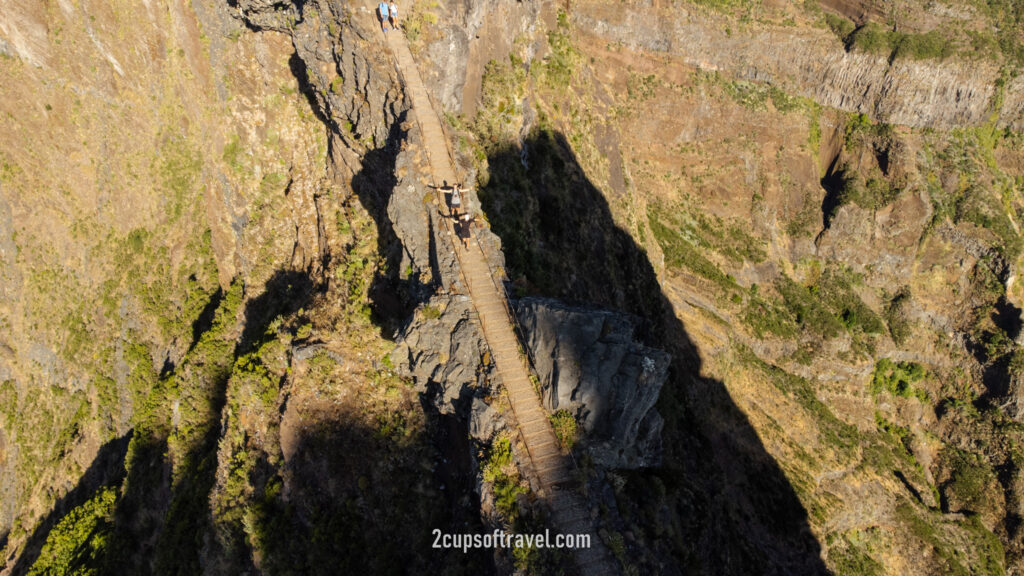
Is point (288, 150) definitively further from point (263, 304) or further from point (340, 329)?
point (340, 329)

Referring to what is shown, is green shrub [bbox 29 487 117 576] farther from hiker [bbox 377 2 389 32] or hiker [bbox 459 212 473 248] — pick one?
hiker [bbox 377 2 389 32]

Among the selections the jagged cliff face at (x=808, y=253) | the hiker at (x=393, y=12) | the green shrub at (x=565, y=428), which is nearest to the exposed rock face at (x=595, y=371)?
the green shrub at (x=565, y=428)

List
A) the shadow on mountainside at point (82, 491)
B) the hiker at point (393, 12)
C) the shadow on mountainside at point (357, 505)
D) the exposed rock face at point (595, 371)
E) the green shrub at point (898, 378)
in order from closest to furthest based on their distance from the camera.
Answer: the exposed rock face at point (595, 371) → the shadow on mountainside at point (357, 505) → the hiker at point (393, 12) → the shadow on mountainside at point (82, 491) → the green shrub at point (898, 378)

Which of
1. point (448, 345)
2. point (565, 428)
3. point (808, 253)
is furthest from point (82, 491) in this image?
point (808, 253)

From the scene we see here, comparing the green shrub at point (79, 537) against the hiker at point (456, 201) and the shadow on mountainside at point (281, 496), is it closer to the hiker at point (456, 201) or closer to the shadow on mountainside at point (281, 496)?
the shadow on mountainside at point (281, 496)

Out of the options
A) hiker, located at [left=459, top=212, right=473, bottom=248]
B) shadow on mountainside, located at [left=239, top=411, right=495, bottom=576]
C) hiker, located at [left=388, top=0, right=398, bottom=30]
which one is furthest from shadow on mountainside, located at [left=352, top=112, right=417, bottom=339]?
hiker, located at [left=388, top=0, right=398, bottom=30]

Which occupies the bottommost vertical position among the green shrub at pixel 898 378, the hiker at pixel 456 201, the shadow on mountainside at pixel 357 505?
the shadow on mountainside at pixel 357 505
